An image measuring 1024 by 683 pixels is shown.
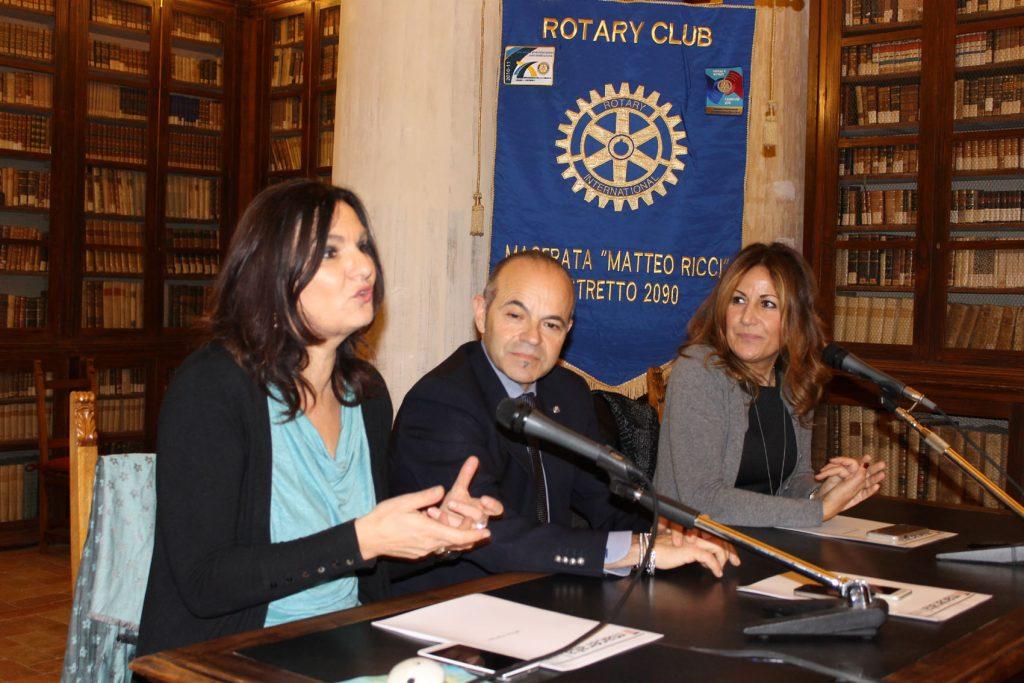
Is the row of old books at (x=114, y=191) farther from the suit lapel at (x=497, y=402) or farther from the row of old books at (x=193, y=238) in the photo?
the suit lapel at (x=497, y=402)

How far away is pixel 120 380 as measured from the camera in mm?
6594

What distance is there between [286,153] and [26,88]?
5.30 feet

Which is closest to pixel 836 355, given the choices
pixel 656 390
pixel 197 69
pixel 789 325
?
pixel 789 325

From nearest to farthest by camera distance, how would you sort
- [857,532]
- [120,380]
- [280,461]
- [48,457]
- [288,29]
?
[280,461], [857,532], [48,457], [120,380], [288,29]

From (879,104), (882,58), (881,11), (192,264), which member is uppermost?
(881,11)

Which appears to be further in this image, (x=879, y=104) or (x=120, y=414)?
(x=120, y=414)

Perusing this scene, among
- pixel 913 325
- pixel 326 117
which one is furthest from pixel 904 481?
pixel 326 117

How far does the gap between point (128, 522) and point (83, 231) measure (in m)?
4.80

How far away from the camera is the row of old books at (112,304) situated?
639 cm

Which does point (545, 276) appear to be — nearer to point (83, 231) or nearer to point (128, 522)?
point (128, 522)

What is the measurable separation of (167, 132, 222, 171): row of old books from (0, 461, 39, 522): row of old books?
2096 millimetres

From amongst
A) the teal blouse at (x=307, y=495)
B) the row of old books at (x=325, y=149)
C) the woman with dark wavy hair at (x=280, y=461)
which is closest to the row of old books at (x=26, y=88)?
the row of old books at (x=325, y=149)

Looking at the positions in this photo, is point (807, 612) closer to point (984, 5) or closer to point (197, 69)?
point (984, 5)

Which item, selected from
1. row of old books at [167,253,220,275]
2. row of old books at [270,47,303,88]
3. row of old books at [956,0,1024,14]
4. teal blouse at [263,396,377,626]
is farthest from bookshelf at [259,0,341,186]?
teal blouse at [263,396,377,626]
